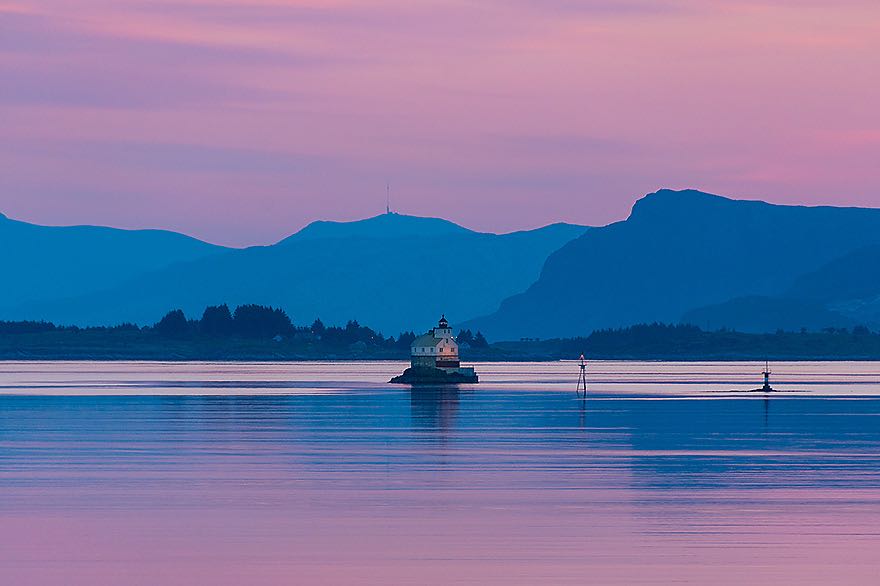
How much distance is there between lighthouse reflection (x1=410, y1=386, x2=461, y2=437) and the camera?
97438mm

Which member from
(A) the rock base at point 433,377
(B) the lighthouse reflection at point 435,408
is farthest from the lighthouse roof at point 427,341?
(B) the lighthouse reflection at point 435,408

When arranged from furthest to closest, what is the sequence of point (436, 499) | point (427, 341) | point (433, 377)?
point (427, 341) → point (433, 377) → point (436, 499)

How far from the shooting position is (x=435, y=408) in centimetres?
12400

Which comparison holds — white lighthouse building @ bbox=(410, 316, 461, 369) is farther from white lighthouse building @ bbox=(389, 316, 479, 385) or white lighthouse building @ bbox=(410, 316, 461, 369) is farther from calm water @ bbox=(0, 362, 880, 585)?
calm water @ bbox=(0, 362, 880, 585)

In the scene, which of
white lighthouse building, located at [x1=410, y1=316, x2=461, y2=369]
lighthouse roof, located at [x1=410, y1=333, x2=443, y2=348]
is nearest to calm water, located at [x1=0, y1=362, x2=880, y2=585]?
white lighthouse building, located at [x1=410, y1=316, x2=461, y2=369]

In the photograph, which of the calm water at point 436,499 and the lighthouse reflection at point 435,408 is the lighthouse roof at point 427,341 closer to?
the lighthouse reflection at point 435,408

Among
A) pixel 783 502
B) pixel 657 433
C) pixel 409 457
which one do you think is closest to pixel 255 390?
pixel 657 433

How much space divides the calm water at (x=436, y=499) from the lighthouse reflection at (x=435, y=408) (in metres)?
0.62

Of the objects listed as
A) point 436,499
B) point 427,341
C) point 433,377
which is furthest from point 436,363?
point 436,499

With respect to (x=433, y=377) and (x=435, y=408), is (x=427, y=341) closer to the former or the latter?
(x=433, y=377)

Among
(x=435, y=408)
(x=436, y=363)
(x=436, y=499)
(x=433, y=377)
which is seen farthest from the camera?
(x=436, y=363)

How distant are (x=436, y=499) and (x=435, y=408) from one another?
70774mm

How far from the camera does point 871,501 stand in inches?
2066

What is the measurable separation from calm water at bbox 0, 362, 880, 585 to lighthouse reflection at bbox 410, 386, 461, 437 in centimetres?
62
